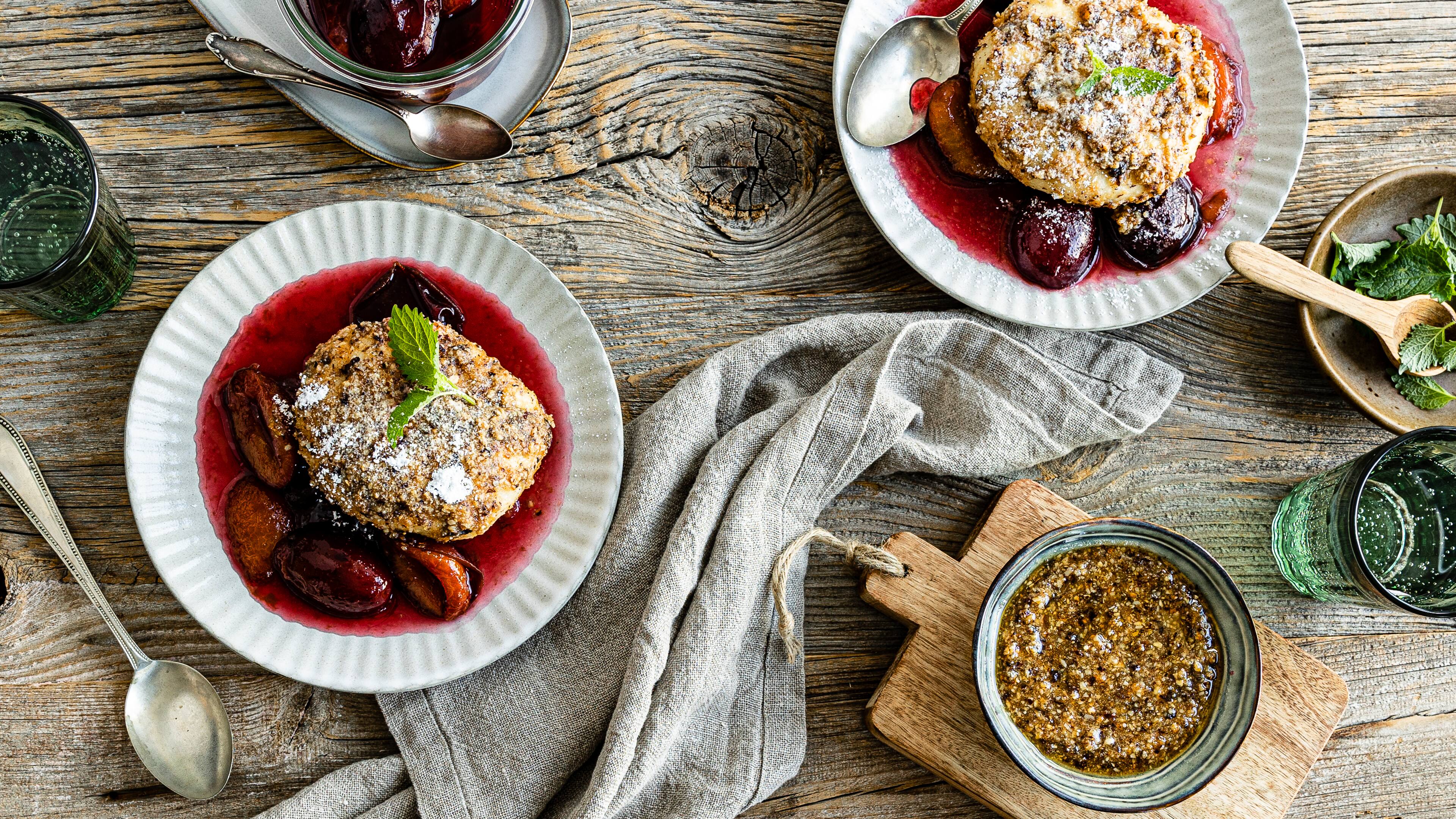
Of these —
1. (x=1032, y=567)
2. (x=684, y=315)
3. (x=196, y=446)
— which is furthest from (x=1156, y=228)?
(x=196, y=446)

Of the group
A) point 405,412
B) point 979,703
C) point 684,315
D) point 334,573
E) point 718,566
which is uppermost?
point 405,412

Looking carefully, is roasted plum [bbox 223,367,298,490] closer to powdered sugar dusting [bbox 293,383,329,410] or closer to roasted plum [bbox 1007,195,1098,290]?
powdered sugar dusting [bbox 293,383,329,410]

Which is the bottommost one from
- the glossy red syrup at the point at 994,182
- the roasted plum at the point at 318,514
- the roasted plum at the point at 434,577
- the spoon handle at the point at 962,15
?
the roasted plum at the point at 434,577

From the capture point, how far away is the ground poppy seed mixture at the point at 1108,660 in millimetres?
2295

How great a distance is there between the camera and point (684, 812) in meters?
2.39

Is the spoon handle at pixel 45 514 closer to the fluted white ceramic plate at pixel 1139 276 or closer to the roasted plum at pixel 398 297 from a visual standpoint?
the roasted plum at pixel 398 297

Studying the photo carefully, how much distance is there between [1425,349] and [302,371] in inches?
112

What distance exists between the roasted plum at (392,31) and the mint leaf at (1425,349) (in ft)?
8.35

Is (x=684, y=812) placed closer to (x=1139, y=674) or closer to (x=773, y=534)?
(x=773, y=534)

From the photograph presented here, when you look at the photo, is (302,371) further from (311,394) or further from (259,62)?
(259,62)

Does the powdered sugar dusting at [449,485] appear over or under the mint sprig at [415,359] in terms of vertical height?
under

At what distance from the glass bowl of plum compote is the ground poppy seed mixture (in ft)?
5.75

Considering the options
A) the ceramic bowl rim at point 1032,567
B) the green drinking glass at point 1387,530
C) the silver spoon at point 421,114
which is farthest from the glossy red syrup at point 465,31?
the green drinking glass at point 1387,530

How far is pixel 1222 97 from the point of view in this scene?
99.4 inches
